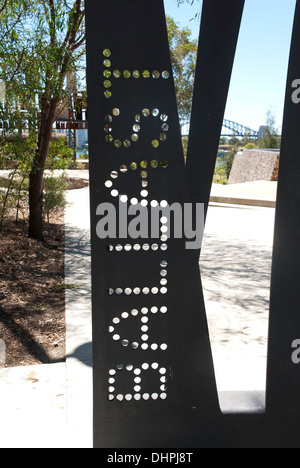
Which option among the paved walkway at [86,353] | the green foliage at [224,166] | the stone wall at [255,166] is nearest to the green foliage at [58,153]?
the paved walkway at [86,353]

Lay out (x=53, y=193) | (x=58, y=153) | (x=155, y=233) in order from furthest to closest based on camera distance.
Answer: (x=53, y=193), (x=58, y=153), (x=155, y=233)

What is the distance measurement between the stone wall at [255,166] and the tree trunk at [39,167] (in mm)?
11067

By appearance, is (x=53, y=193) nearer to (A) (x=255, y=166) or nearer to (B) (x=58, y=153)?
(B) (x=58, y=153)

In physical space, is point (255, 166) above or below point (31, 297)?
above

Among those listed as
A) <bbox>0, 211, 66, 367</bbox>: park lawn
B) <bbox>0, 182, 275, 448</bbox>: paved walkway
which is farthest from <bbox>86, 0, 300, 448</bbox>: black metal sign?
<bbox>0, 211, 66, 367</bbox>: park lawn

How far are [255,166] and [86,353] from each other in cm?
1680

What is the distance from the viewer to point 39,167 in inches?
289

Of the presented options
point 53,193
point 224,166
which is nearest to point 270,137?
point 224,166

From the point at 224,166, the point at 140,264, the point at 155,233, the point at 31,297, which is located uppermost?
the point at 155,233

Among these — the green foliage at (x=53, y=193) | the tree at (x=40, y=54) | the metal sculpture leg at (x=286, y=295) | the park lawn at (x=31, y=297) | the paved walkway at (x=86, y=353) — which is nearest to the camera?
the metal sculpture leg at (x=286, y=295)

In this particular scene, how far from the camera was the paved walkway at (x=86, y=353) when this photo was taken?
9.02ft

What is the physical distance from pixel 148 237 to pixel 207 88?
0.71m

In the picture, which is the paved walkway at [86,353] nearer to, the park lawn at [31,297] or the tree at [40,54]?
the park lawn at [31,297]
